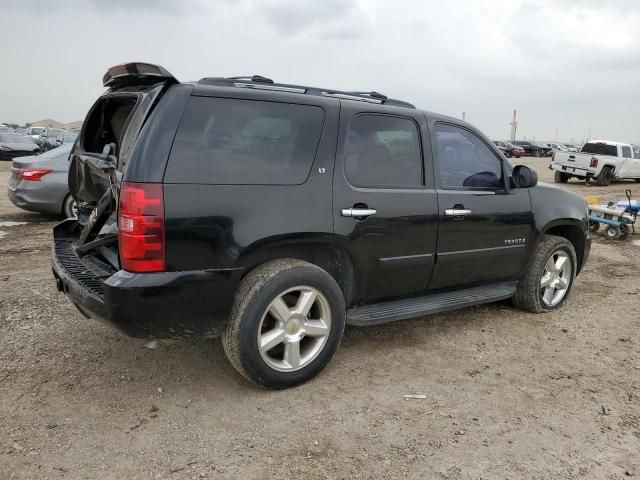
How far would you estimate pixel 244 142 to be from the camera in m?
2.93

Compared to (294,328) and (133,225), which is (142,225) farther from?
→ (294,328)

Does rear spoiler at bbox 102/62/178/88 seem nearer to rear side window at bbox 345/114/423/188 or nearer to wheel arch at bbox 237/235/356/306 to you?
wheel arch at bbox 237/235/356/306

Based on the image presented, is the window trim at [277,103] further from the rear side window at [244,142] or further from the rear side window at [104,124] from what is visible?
the rear side window at [104,124]

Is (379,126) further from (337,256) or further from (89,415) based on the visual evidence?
(89,415)

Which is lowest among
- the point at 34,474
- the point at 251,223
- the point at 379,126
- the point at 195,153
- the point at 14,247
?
the point at 34,474

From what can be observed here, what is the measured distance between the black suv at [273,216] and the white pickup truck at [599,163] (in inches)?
659

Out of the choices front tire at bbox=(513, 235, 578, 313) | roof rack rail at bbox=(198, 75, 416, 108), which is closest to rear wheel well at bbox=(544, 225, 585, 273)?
front tire at bbox=(513, 235, 578, 313)

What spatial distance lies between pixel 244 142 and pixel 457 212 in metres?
1.70

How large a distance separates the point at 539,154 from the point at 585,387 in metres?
52.9

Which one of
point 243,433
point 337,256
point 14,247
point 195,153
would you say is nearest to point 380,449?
point 243,433

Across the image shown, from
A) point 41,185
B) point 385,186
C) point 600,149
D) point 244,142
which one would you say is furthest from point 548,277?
point 600,149

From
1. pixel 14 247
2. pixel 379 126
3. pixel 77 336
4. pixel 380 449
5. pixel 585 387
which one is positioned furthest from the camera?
pixel 14 247

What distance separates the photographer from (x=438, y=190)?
3.73m

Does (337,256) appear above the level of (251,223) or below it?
below
